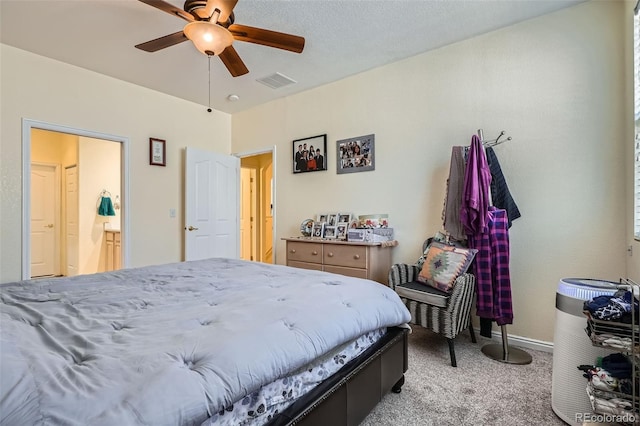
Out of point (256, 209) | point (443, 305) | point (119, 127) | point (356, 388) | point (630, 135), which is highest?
point (119, 127)

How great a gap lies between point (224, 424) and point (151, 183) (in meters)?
3.87

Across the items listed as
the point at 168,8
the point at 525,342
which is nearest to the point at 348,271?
the point at 525,342

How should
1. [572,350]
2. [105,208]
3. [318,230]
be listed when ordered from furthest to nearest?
[105,208] → [318,230] → [572,350]

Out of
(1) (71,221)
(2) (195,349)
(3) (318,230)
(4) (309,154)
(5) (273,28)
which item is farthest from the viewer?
(1) (71,221)

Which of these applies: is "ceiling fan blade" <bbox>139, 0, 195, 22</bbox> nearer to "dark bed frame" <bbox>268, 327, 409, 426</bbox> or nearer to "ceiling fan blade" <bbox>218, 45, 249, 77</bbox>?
"ceiling fan blade" <bbox>218, 45, 249, 77</bbox>

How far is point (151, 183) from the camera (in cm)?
409

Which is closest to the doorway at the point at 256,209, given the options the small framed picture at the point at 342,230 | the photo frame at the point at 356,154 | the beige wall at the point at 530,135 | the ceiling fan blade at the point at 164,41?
the photo frame at the point at 356,154

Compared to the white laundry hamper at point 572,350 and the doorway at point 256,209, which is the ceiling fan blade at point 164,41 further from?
the doorway at point 256,209

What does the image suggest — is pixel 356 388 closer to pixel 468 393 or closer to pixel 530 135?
pixel 468 393

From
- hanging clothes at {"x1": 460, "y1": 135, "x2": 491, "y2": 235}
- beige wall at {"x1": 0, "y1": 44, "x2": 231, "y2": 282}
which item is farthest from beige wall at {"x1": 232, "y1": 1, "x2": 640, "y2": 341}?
beige wall at {"x1": 0, "y1": 44, "x2": 231, "y2": 282}

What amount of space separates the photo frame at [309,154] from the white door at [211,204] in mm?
1225

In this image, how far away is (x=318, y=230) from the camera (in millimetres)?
3752

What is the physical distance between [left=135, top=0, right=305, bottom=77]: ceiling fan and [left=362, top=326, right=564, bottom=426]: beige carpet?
2.40 meters

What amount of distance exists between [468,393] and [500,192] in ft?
5.11
